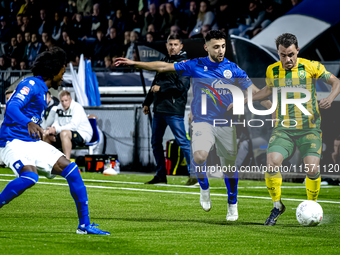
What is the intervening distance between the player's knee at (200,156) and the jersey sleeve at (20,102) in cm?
214

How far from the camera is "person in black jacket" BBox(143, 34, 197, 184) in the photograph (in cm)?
910

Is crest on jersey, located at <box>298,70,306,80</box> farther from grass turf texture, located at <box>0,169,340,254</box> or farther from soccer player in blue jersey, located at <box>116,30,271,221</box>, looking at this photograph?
grass turf texture, located at <box>0,169,340,254</box>

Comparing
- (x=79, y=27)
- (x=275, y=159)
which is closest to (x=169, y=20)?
(x=79, y=27)

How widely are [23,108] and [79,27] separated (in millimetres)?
16329

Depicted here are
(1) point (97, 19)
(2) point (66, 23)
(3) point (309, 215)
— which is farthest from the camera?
(2) point (66, 23)

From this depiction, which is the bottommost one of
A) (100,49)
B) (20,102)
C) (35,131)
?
(35,131)

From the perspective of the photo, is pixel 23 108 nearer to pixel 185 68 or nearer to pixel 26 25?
pixel 185 68

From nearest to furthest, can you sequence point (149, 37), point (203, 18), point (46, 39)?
point (203, 18) → point (149, 37) → point (46, 39)

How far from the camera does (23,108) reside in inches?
194

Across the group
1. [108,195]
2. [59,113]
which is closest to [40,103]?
[108,195]

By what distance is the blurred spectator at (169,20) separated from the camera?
17.4 metres

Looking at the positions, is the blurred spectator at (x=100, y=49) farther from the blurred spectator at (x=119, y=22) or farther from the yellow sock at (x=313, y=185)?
the yellow sock at (x=313, y=185)

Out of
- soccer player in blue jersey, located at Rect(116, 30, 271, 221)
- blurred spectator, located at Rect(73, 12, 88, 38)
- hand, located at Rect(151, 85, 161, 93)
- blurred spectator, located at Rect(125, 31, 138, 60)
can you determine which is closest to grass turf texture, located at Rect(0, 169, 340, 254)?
soccer player in blue jersey, located at Rect(116, 30, 271, 221)

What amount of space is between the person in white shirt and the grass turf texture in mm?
2578
